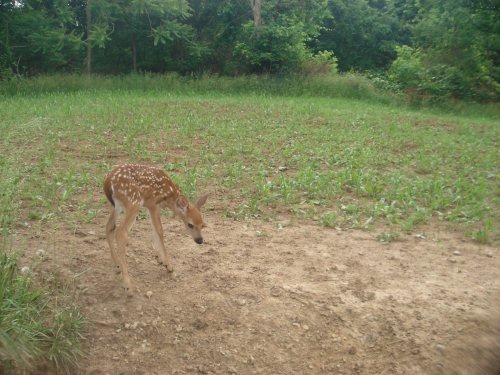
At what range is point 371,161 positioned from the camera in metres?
9.70

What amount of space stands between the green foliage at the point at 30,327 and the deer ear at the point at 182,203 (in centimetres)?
147

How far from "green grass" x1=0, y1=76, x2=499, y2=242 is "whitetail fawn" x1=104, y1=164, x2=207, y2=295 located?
0.93 m

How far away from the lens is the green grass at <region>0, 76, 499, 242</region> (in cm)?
682

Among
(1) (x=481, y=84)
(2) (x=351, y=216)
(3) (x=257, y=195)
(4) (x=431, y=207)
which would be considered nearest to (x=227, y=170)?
(3) (x=257, y=195)

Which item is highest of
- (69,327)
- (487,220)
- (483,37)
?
(483,37)

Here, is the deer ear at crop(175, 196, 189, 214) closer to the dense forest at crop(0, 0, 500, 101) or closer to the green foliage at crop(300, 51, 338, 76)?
the dense forest at crop(0, 0, 500, 101)

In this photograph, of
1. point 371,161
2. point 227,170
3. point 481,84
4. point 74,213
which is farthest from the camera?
point 481,84

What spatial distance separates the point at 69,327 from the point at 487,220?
5.33 m

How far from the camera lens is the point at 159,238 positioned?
5277 millimetres

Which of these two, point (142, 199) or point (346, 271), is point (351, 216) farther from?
point (142, 199)

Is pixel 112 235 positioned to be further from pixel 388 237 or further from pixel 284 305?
pixel 388 237

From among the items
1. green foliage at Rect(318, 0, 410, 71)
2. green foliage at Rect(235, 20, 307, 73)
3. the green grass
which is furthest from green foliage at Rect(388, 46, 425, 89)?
green foliage at Rect(318, 0, 410, 71)

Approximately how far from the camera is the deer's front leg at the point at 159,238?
5.26 metres

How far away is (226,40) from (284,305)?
2427 centimetres
